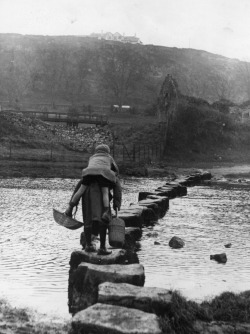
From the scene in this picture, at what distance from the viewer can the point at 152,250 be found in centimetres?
1091

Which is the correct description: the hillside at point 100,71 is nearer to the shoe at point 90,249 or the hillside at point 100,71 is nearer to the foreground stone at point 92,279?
the shoe at point 90,249

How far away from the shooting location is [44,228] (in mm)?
12953

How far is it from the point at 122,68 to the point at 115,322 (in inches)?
5231

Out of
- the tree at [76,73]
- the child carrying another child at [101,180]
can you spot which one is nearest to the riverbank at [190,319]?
the child carrying another child at [101,180]

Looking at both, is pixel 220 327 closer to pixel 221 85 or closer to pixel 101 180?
pixel 101 180

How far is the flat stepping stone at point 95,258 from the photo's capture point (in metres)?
8.12

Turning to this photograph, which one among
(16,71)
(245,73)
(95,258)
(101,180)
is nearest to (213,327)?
(95,258)

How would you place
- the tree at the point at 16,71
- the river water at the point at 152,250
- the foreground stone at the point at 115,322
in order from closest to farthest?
the foreground stone at the point at 115,322 < the river water at the point at 152,250 < the tree at the point at 16,71

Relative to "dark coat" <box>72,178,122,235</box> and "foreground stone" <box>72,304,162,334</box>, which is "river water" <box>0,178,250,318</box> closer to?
"dark coat" <box>72,178,122,235</box>

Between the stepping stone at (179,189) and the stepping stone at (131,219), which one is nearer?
the stepping stone at (131,219)

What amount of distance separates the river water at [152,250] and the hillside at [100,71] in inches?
3935

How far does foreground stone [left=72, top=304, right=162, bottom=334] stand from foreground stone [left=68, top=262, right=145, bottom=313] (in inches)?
49.5

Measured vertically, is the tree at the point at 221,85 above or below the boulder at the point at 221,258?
A: above

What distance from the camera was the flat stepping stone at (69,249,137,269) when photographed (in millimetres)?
8117
